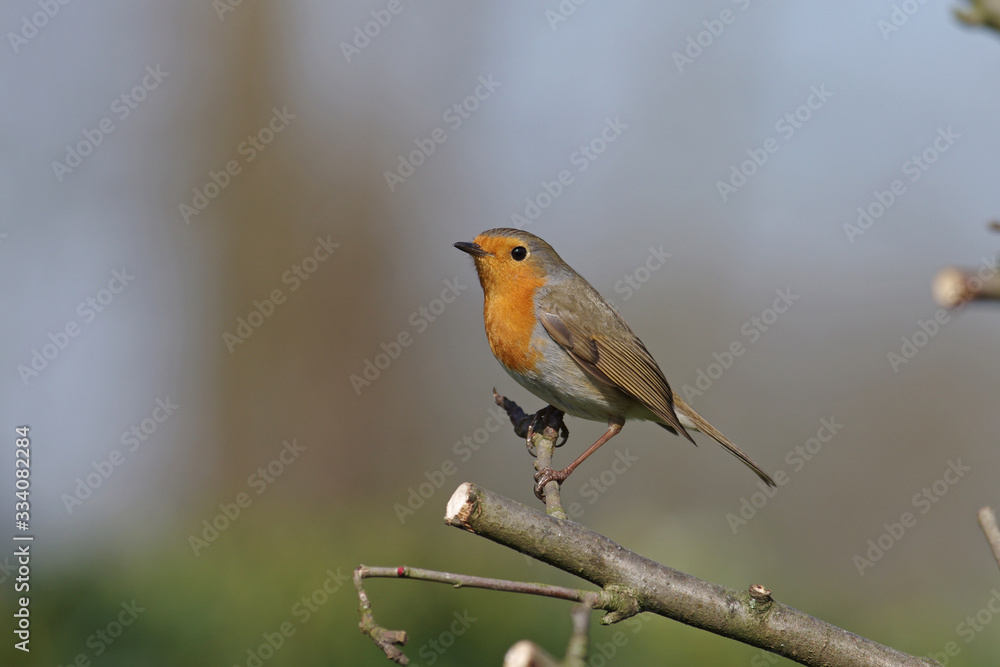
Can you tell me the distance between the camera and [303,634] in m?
3.54

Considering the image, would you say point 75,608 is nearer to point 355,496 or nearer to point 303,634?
point 303,634

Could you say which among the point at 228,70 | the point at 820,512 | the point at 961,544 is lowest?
the point at 961,544

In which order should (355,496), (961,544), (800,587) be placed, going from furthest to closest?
(961,544) < (355,496) < (800,587)

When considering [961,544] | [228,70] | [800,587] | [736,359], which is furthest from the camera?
[736,359]

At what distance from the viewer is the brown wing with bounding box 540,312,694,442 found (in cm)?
378

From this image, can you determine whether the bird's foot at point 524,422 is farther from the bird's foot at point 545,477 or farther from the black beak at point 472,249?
the black beak at point 472,249

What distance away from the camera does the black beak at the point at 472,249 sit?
3.76 m

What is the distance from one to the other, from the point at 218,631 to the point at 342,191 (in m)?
6.14

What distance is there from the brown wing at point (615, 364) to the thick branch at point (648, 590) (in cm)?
210

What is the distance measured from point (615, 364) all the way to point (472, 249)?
33.5 inches

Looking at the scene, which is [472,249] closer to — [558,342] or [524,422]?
[558,342]

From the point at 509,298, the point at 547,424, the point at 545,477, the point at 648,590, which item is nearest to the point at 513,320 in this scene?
the point at 509,298

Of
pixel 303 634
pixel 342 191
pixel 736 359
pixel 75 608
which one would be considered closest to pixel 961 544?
pixel 736 359

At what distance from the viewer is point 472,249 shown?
3.80 metres
